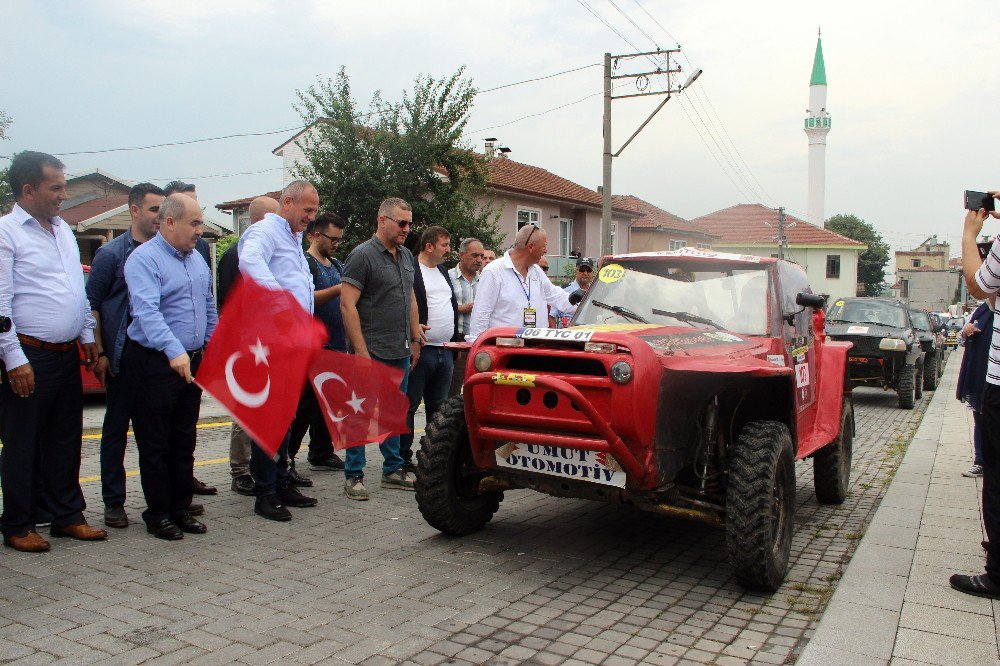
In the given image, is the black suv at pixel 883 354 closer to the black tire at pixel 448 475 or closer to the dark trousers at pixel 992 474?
the dark trousers at pixel 992 474

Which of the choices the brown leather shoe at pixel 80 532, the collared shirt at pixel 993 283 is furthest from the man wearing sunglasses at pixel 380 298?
the collared shirt at pixel 993 283

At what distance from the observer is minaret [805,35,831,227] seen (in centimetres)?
7800

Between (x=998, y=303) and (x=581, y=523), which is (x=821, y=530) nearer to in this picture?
(x=581, y=523)

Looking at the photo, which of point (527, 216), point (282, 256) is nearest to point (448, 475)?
point (282, 256)

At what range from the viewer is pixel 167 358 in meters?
5.21

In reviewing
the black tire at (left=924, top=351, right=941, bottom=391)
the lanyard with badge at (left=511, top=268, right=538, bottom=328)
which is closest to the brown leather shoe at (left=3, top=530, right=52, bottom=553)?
the lanyard with badge at (left=511, top=268, right=538, bottom=328)

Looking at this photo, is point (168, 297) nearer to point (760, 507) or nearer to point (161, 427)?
point (161, 427)

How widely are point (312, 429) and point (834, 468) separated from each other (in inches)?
182

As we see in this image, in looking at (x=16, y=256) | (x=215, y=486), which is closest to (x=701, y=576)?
(x=215, y=486)

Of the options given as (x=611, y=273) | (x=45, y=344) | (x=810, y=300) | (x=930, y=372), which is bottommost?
(x=930, y=372)

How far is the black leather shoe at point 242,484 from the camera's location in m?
6.56

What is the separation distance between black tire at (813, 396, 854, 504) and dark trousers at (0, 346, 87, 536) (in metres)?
5.35

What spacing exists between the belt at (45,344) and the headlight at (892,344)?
13.2 metres

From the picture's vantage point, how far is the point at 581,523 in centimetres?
593
